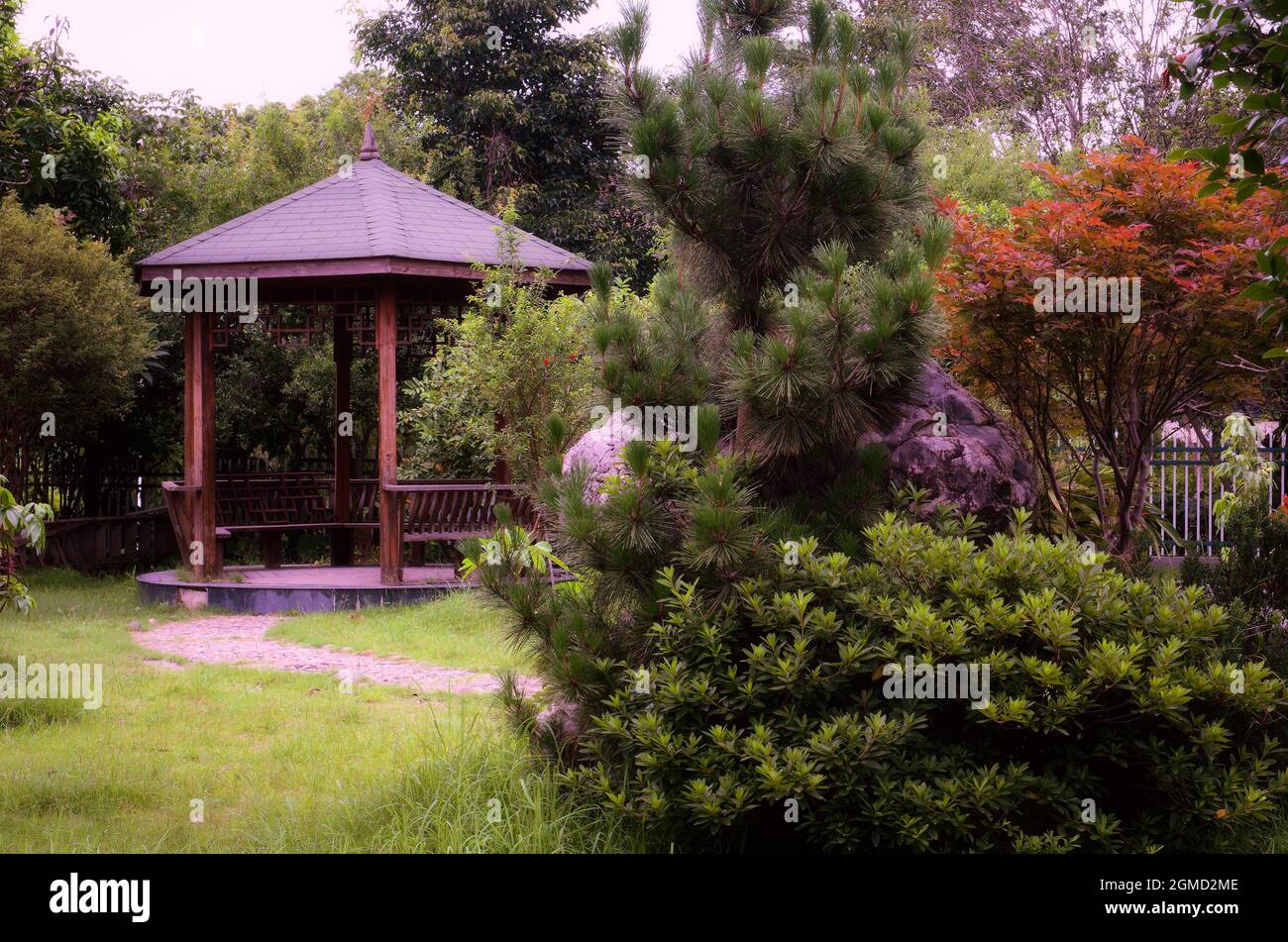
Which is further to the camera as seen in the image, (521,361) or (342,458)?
(342,458)

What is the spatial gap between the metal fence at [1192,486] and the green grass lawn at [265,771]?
8.91 meters

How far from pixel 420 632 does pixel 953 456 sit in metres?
5.99

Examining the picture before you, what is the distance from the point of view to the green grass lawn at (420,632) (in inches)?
354

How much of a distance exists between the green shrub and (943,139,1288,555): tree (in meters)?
2.65

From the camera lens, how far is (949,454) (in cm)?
515

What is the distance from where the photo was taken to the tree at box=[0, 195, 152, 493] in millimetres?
12258

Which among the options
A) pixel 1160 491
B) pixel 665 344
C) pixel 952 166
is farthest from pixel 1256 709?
pixel 952 166

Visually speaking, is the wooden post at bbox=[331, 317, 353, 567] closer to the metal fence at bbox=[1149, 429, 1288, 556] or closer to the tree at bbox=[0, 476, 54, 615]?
the tree at bbox=[0, 476, 54, 615]

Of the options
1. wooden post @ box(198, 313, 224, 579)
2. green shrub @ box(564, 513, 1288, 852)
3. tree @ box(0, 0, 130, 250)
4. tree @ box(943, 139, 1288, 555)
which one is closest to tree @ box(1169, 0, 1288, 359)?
green shrub @ box(564, 513, 1288, 852)

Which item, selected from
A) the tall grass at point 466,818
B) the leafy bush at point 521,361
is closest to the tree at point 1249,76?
the tall grass at point 466,818

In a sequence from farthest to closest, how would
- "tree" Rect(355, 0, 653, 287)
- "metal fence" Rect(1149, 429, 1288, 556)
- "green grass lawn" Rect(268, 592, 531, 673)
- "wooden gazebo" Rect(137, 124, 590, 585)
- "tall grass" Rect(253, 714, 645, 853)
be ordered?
1. "tree" Rect(355, 0, 653, 287)
2. "metal fence" Rect(1149, 429, 1288, 556)
3. "wooden gazebo" Rect(137, 124, 590, 585)
4. "green grass lawn" Rect(268, 592, 531, 673)
5. "tall grass" Rect(253, 714, 645, 853)

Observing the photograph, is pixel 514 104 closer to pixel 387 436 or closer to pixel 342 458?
pixel 342 458

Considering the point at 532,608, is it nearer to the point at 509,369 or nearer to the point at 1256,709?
the point at 1256,709

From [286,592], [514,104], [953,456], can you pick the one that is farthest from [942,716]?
[514,104]
